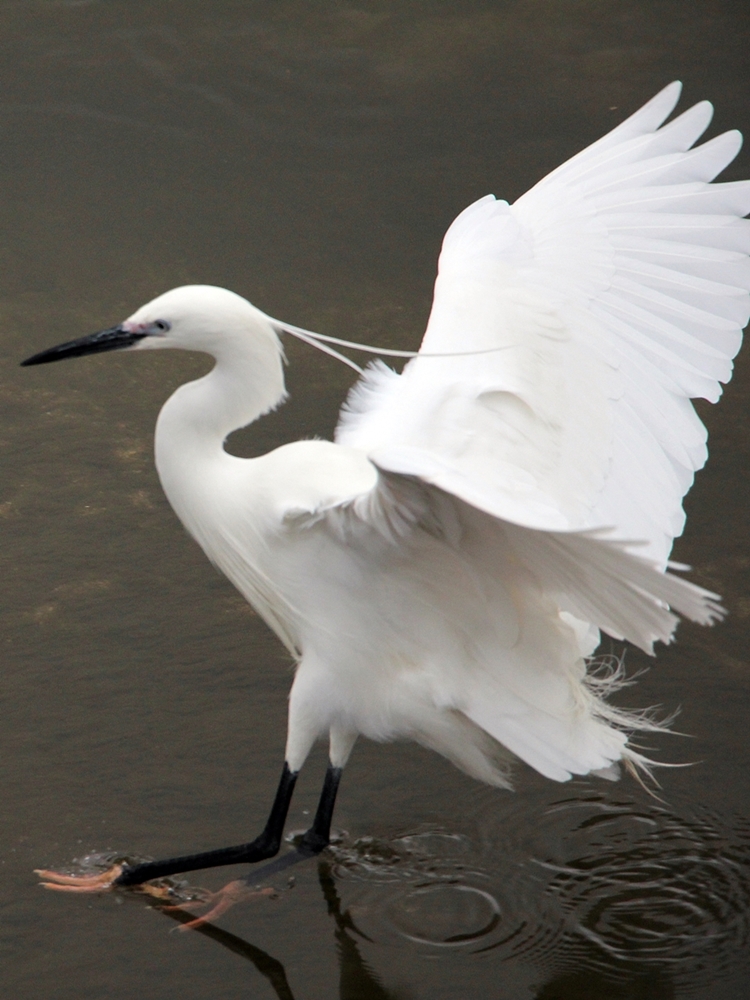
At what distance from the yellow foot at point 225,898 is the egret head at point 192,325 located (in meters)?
1.05

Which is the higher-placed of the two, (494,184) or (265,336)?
(494,184)

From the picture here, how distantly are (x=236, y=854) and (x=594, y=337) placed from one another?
1233 mm

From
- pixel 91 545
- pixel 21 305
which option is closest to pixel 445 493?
pixel 91 545

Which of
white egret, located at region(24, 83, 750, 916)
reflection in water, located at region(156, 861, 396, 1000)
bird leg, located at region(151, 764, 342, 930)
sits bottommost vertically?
reflection in water, located at region(156, 861, 396, 1000)

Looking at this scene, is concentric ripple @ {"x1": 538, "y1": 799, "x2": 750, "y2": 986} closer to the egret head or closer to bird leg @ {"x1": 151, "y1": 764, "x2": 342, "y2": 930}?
bird leg @ {"x1": 151, "y1": 764, "x2": 342, "y2": 930}

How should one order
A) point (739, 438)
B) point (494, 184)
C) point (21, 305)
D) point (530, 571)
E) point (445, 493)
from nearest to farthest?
point (445, 493) < point (530, 571) < point (739, 438) < point (21, 305) < point (494, 184)

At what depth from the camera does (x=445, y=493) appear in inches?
78.2

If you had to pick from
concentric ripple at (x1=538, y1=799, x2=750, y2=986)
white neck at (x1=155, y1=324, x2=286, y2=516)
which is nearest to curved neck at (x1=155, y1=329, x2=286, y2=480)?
white neck at (x1=155, y1=324, x2=286, y2=516)

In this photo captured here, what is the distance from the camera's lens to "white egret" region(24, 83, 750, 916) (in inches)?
92.9

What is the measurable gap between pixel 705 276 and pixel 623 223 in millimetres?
240

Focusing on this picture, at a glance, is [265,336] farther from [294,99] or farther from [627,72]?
[627,72]

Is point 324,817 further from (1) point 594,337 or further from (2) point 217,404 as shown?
(1) point 594,337

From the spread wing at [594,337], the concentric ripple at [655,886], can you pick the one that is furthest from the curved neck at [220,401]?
the concentric ripple at [655,886]

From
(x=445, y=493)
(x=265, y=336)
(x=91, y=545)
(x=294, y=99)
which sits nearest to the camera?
(x=445, y=493)
